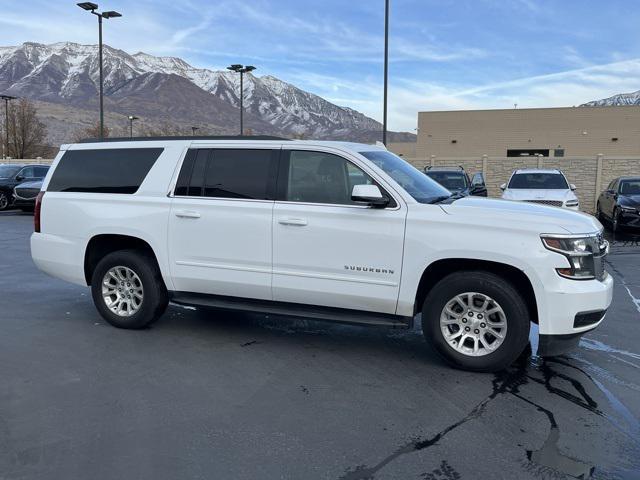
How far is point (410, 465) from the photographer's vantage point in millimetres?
3498

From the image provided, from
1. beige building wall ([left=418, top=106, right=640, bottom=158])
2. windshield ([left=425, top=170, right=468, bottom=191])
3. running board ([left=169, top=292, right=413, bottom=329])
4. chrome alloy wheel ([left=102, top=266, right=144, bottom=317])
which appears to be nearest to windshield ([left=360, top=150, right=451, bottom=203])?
running board ([left=169, top=292, right=413, bottom=329])

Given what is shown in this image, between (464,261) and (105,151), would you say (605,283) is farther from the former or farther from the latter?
(105,151)

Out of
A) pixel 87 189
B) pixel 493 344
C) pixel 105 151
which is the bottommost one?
pixel 493 344

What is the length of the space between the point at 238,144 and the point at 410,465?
138 inches

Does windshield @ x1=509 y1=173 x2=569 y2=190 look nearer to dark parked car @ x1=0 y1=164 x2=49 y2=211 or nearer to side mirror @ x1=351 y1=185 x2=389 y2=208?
side mirror @ x1=351 y1=185 x2=389 y2=208

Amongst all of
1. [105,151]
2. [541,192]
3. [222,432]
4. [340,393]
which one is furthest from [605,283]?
[541,192]

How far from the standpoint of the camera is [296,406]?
4.32 m

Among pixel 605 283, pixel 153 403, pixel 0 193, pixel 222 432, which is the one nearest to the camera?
pixel 222 432

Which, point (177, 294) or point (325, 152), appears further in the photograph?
point (177, 294)

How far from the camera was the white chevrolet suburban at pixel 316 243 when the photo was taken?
4781 millimetres

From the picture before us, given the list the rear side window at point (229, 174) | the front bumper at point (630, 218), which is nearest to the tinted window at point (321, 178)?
the rear side window at point (229, 174)

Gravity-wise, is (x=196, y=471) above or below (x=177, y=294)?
below

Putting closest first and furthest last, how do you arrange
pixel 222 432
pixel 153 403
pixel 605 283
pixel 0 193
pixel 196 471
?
pixel 196 471 → pixel 222 432 → pixel 153 403 → pixel 605 283 → pixel 0 193

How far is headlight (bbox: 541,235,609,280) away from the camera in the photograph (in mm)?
4656
